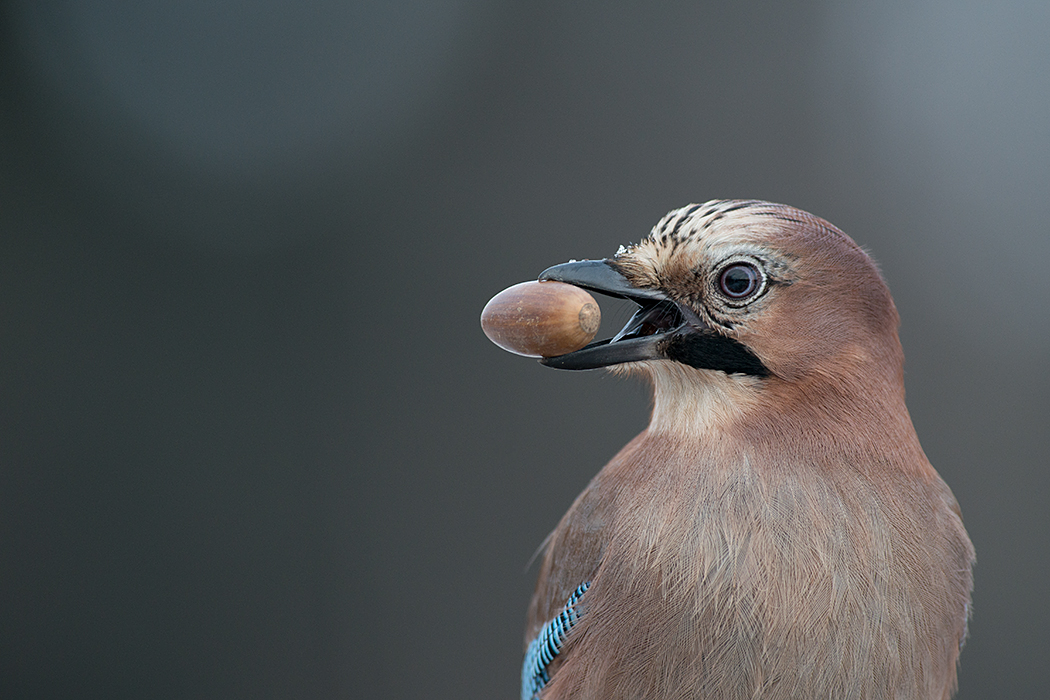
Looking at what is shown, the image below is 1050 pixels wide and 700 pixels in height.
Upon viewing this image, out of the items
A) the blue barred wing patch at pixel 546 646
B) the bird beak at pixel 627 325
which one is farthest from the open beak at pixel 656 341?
the blue barred wing patch at pixel 546 646

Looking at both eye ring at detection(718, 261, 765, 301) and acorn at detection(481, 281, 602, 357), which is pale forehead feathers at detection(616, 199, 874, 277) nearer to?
eye ring at detection(718, 261, 765, 301)

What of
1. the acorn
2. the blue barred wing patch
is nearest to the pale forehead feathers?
the acorn

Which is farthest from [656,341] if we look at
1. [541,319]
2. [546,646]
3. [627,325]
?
[546,646]

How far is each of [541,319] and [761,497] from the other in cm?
48

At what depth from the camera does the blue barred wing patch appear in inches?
61.0

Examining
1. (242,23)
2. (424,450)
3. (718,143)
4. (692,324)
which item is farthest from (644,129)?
(692,324)

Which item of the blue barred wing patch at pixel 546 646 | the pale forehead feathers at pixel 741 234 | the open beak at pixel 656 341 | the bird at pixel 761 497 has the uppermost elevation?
the pale forehead feathers at pixel 741 234

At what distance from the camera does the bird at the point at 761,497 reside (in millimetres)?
1271

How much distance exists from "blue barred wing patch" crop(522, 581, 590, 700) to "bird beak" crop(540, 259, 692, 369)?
442mm

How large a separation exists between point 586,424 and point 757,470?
2.65 meters

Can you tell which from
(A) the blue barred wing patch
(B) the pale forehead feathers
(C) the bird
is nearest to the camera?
(C) the bird

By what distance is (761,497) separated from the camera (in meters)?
1.34

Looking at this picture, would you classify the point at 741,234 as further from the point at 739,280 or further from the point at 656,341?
the point at 656,341

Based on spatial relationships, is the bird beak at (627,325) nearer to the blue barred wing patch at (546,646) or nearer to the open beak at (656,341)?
the open beak at (656,341)
